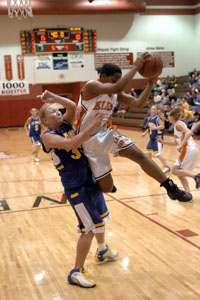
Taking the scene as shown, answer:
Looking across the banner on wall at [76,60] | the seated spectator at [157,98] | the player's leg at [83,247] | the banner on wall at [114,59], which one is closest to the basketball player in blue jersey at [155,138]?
the player's leg at [83,247]

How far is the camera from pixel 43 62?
2108 cm

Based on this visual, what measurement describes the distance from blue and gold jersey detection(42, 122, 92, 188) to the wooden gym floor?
2.85 feet

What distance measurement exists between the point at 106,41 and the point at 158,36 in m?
3.20

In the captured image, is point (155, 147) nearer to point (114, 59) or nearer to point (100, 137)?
point (100, 137)

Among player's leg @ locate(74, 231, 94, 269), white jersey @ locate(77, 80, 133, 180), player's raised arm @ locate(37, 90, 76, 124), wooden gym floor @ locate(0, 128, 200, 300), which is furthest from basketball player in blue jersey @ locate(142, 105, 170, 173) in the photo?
player's leg @ locate(74, 231, 94, 269)

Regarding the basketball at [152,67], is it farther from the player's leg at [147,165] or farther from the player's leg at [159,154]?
the player's leg at [159,154]

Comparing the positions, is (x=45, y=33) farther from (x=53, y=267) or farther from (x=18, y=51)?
(x=53, y=267)

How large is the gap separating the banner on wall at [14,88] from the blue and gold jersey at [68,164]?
18241 millimetres

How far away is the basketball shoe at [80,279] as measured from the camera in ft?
10.6

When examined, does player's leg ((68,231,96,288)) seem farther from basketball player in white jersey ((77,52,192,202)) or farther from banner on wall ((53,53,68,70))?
banner on wall ((53,53,68,70))

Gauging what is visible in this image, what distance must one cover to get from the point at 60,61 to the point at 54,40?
3.70 ft

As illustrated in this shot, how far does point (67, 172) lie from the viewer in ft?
10.6

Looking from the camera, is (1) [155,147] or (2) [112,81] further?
(1) [155,147]

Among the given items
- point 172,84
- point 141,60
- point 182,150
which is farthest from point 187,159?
point 172,84
